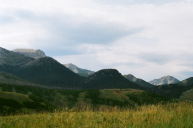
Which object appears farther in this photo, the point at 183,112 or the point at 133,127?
the point at 183,112

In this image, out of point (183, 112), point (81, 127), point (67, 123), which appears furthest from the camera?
point (183, 112)

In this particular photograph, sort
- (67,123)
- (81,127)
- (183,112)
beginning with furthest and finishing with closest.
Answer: (183,112), (67,123), (81,127)

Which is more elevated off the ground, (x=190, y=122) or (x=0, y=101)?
(x=190, y=122)

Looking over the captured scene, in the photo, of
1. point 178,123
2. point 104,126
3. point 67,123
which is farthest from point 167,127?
point 67,123

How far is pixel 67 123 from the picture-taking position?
40.2 ft

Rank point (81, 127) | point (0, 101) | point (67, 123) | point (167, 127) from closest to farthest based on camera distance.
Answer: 1. point (167, 127)
2. point (81, 127)
3. point (67, 123)
4. point (0, 101)

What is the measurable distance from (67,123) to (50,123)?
1174 millimetres

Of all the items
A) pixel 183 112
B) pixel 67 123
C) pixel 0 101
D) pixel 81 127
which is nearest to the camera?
pixel 81 127

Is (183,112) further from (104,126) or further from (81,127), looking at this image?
(81,127)

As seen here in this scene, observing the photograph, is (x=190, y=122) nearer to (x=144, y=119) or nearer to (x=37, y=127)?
(x=144, y=119)

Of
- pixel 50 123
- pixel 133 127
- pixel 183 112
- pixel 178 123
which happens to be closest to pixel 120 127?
pixel 133 127

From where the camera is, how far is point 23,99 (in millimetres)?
91500

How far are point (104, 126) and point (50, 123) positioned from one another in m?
3.73

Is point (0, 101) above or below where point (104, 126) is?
below
